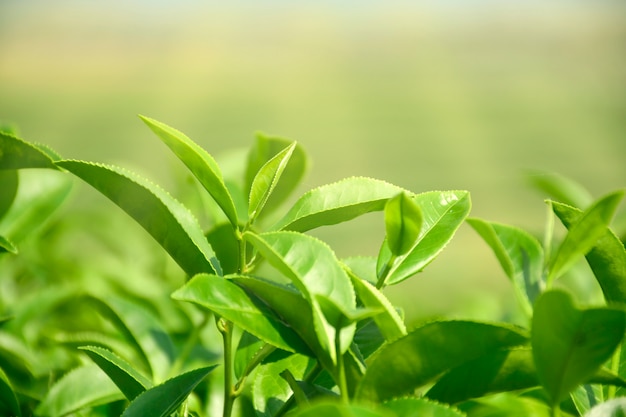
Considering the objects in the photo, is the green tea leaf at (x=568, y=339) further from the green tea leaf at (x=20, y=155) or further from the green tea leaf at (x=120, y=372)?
the green tea leaf at (x=20, y=155)

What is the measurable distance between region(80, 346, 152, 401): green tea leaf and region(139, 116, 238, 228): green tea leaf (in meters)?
0.14

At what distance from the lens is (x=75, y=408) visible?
652mm

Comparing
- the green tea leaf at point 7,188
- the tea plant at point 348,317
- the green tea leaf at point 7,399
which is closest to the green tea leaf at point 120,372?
the tea plant at point 348,317

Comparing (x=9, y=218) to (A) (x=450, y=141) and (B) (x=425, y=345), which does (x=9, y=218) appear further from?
(A) (x=450, y=141)

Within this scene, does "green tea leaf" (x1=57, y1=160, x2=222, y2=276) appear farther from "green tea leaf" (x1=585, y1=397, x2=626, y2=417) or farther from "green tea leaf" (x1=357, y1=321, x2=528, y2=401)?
"green tea leaf" (x1=585, y1=397, x2=626, y2=417)

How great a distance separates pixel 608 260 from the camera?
513 millimetres

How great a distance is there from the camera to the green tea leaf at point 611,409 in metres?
0.43

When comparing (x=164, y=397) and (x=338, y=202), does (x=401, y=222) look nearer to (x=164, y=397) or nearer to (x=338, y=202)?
(x=338, y=202)

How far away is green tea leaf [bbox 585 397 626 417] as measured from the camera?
1.41 ft

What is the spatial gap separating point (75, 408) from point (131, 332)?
12 centimetres

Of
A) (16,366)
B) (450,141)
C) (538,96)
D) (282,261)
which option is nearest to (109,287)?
(16,366)

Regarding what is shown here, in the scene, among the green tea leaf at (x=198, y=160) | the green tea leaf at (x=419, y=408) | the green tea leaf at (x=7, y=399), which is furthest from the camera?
the green tea leaf at (x=7, y=399)

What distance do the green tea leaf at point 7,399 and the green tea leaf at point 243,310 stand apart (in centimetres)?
27

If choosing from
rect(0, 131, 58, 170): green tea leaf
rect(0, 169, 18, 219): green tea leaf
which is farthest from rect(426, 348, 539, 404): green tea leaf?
rect(0, 169, 18, 219): green tea leaf
